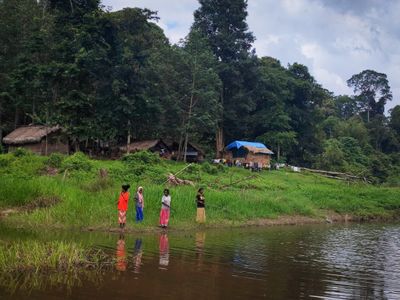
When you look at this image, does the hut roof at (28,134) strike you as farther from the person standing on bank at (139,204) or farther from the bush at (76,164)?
the person standing on bank at (139,204)

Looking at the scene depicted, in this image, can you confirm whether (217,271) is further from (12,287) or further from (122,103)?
(122,103)

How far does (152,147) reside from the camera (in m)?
43.9

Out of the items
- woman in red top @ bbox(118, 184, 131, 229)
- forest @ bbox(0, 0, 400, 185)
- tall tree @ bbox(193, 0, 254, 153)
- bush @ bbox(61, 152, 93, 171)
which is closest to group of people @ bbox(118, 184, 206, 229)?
woman in red top @ bbox(118, 184, 131, 229)

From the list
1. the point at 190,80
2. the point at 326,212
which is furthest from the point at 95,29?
the point at 326,212

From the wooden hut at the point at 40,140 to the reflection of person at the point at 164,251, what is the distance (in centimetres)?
2714

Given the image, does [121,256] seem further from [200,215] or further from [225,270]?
[200,215]

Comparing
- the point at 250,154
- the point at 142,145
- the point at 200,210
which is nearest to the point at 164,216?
the point at 200,210

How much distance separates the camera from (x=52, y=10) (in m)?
42.6

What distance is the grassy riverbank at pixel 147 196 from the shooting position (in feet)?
60.3

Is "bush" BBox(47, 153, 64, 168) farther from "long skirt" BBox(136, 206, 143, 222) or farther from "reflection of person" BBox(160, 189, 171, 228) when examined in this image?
"reflection of person" BBox(160, 189, 171, 228)

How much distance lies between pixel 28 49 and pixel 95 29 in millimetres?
6299

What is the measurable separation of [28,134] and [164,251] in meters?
32.2

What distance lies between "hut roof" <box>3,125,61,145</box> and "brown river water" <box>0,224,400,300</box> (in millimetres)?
26689

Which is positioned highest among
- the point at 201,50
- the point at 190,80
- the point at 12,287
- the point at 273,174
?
the point at 201,50
